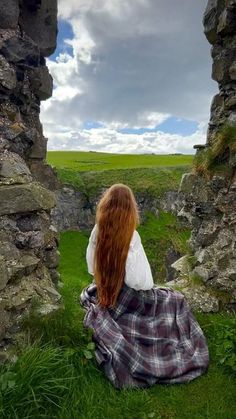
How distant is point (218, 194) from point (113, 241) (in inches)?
162

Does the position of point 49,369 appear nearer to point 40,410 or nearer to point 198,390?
point 40,410

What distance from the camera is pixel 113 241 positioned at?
7.14 m

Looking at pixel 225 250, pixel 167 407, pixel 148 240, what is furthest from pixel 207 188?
pixel 148 240

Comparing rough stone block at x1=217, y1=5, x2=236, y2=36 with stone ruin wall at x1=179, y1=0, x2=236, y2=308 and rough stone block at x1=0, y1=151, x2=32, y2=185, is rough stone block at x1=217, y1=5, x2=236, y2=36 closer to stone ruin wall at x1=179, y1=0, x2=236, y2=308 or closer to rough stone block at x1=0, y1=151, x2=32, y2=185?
stone ruin wall at x1=179, y1=0, x2=236, y2=308

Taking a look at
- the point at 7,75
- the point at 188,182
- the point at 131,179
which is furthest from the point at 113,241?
the point at 131,179

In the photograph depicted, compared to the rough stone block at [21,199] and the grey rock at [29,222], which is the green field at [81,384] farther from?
the rough stone block at [21,199]

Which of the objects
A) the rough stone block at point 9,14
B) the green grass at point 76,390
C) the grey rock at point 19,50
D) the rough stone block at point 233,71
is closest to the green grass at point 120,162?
the rough stone block at point 233,71

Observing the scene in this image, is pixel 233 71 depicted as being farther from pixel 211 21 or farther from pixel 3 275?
pixel 3 275

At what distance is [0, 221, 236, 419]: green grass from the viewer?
559 cm

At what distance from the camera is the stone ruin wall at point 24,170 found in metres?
7.17

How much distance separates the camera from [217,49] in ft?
35.9

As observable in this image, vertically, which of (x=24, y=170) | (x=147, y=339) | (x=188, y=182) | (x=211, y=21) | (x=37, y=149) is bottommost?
(x=147, y=339)

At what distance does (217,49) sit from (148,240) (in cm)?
3622

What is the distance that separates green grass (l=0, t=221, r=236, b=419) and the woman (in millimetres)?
264
